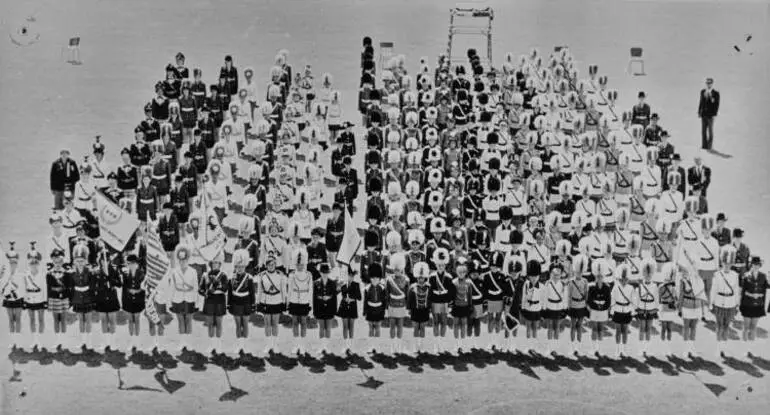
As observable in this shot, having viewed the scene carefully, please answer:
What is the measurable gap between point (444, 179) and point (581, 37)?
2079 cm

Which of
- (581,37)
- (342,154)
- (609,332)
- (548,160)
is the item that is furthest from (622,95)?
(609,332)

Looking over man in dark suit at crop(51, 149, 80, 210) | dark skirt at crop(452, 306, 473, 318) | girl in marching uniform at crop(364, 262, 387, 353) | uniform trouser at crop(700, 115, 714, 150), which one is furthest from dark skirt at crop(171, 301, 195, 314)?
uniform trouser at crop(700, 115, 714, 150)

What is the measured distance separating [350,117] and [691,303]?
17524mm

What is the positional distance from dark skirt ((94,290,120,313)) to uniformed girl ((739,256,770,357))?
12.1 metres

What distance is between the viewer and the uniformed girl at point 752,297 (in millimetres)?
24844

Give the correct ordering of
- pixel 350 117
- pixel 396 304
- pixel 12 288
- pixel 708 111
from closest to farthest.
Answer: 1. pixel 12 288
2. pixel 396 304
3. pixel 708 111
4. pixel 350 117

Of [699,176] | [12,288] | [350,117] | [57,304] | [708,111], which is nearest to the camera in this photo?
[12,288]

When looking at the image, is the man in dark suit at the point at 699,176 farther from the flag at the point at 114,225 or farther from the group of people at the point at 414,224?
the flag at the point at 114,225

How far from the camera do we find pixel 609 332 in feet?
85.8

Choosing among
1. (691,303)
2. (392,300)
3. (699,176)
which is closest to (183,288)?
(392,300)

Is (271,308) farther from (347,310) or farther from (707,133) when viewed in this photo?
(707,133)

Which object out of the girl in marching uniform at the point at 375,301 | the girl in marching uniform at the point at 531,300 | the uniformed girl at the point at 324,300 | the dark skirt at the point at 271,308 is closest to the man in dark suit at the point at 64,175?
the dark skirt at the point at 271,308

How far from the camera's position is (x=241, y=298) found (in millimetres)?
24703

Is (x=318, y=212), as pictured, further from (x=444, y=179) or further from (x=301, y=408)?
(x=301, y=408)
